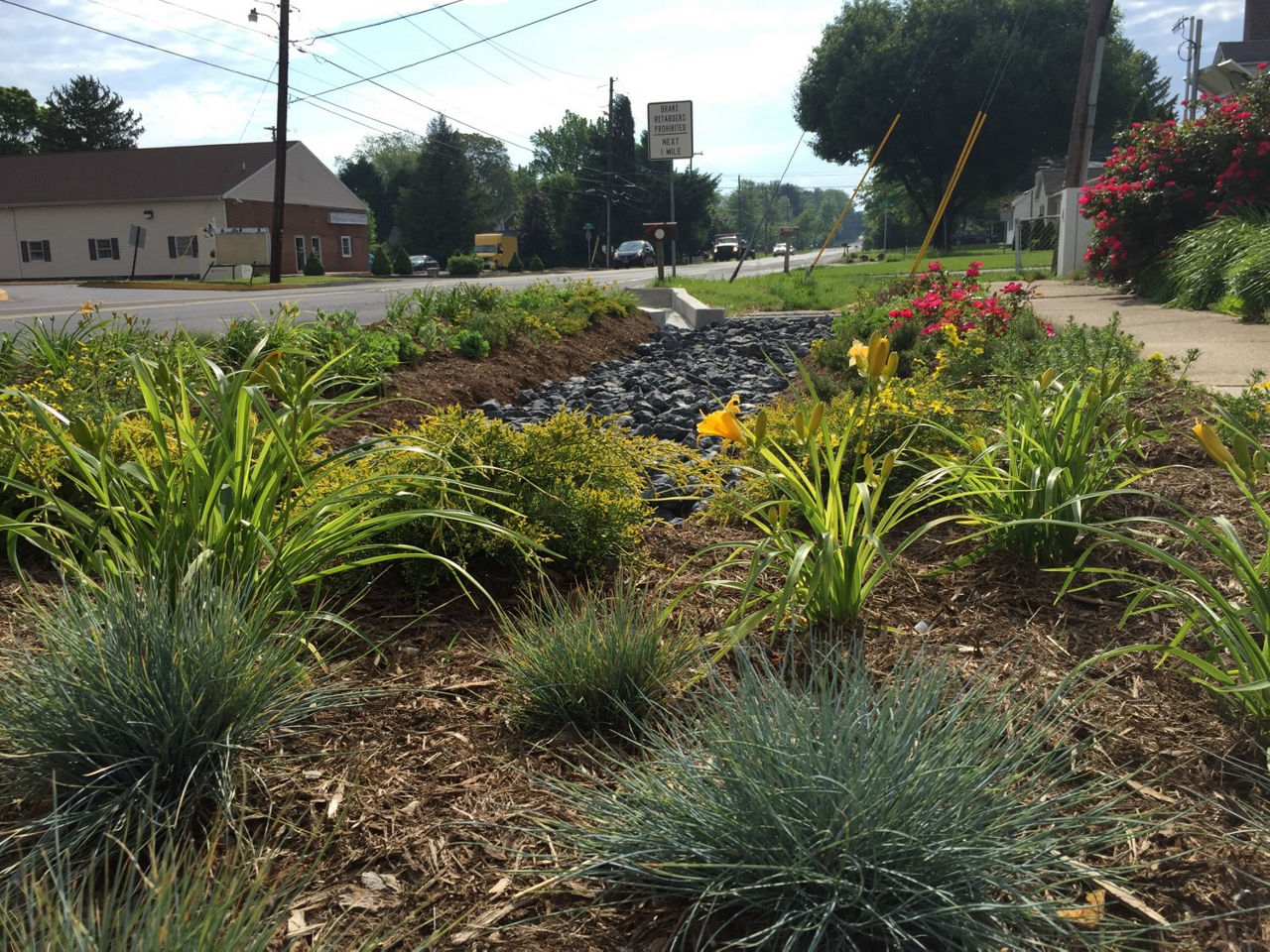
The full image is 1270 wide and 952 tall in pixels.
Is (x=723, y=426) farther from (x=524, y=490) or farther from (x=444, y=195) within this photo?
(x=444, y=195)

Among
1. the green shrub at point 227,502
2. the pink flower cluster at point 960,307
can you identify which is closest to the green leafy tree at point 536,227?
the pink flower cluster at point 960,307

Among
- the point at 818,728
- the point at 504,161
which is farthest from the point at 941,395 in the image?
the point at 504,161

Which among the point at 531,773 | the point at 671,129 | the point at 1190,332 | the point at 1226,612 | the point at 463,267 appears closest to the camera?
the point at 1226,612

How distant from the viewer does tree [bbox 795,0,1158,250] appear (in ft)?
152

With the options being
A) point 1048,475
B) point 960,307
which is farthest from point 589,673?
point 960,307

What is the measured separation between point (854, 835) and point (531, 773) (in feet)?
2.88

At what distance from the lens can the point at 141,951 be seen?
4.10 ft

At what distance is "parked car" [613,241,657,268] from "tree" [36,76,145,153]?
36.2 m

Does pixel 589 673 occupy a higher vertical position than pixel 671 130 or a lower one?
lower

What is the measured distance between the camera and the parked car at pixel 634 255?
5375 centimetres

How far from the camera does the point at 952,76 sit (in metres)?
47.3

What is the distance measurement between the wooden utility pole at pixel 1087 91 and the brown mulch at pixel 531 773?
17.9 m

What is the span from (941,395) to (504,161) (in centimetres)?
10633

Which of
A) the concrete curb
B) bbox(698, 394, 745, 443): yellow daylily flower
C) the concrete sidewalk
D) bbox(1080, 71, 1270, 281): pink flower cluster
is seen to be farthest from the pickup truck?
bbox(698, 394, 745, 443): yellow daylily flower
